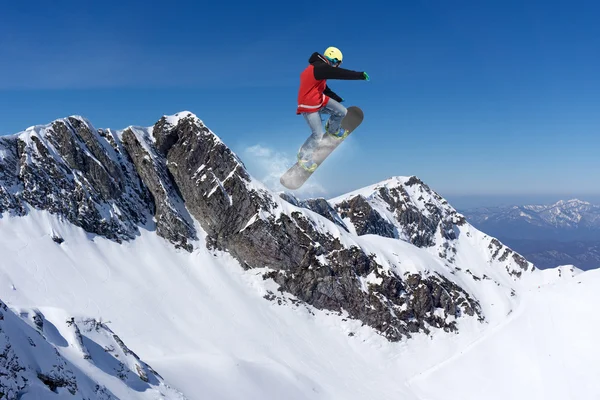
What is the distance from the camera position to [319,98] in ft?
32.5

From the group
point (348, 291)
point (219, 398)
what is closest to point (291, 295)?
point (348, 291)

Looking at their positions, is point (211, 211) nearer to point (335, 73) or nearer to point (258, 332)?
point (258, 332)

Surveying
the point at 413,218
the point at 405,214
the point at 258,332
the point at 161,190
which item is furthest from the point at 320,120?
the point at 413,218

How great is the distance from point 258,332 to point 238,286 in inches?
374

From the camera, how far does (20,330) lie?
487 inches

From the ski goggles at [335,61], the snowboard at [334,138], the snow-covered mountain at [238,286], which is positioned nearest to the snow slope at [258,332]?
the snow-covered mountain at [238,286]

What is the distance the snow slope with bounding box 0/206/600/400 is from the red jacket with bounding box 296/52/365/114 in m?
25.9

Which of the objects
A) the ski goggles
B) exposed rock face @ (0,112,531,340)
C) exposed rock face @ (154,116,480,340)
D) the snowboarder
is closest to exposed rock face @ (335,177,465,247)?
exposed rock face @ (0,112,531,340)

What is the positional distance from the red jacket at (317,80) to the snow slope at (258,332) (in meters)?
25.9

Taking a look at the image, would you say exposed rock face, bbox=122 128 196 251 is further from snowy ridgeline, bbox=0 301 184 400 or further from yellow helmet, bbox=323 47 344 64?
yellow helmet, bbox=323 47 344 64

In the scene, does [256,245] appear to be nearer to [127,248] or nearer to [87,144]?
[127,248]

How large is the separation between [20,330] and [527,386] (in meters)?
43.1

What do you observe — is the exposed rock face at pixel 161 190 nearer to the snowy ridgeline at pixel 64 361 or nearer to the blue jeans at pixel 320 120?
the snowy ridgeline at pixel 64 361

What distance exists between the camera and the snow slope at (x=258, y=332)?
3712cm
